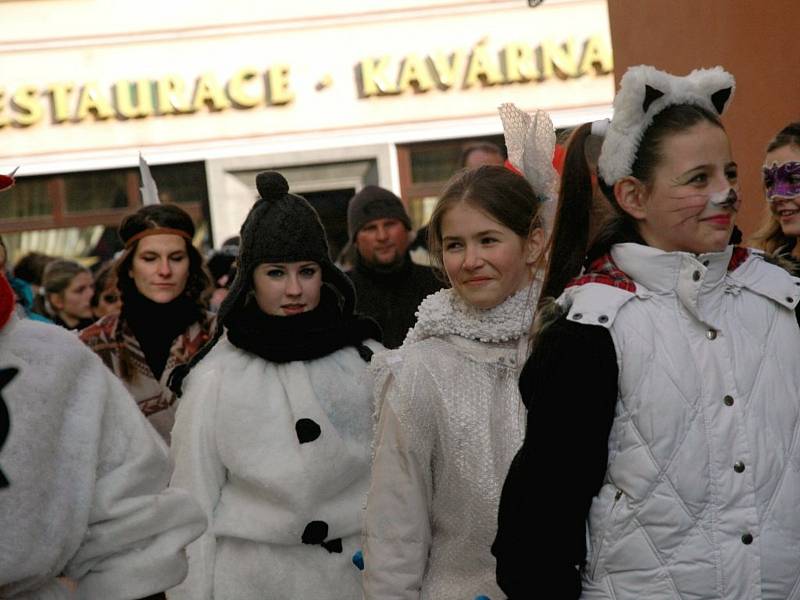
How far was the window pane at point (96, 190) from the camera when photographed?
18.2 metres

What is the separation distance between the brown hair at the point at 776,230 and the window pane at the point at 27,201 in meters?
13.8

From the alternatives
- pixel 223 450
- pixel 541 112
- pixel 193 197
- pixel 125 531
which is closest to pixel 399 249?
pixel 223 450

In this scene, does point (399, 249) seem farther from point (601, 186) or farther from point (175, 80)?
point (175, 80)

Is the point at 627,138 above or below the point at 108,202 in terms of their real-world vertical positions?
below

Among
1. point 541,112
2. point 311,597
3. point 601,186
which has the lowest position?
point 311,597

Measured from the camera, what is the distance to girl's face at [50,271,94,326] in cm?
1059

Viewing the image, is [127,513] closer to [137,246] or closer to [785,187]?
[785,187]

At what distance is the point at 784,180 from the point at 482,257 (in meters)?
1.65

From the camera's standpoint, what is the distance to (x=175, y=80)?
17766mm

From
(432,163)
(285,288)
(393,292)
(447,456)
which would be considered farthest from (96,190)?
(447,456)

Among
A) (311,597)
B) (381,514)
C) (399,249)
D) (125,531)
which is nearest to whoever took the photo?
(125,531)

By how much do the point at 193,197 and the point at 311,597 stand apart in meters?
13.2

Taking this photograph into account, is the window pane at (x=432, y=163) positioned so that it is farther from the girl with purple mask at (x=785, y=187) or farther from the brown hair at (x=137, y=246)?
the girl with purple mask at (x=785, y=187)

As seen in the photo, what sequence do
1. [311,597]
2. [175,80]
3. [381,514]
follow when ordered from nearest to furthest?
[381,514], [311,597], [175,80]
